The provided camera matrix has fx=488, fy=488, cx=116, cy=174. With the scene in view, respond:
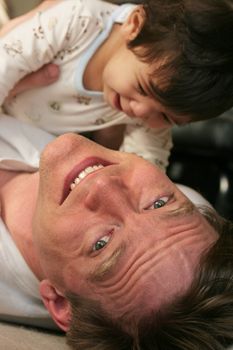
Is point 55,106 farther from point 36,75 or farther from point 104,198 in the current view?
point 104,198

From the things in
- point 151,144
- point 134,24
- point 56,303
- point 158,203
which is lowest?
point 151,144

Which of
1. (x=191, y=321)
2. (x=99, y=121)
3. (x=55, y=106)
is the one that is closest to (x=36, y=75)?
(x=55, y=106)

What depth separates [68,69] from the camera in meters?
1.30

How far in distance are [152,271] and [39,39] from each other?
678 millimetres

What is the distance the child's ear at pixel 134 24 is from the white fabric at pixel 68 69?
8 cm

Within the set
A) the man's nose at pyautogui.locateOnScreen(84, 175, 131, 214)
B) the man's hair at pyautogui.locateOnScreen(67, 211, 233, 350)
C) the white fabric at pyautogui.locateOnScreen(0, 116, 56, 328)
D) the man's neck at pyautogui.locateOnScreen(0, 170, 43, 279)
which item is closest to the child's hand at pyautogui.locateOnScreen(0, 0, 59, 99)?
the man's neck at pyautogui.locateOnScreen(0, 170, 43, 279)

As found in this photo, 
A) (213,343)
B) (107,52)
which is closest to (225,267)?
(213,343)

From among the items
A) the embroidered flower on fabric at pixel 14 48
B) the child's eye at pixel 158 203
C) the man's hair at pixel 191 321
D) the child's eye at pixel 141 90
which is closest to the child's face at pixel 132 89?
the child's eye at pixel 141 90

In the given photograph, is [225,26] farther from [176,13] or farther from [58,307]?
[58,307]

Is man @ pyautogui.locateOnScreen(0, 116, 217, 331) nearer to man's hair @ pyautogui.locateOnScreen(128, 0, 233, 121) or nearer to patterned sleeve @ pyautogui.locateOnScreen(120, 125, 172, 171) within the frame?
man's hair @ pyautogui.locateOnScreen(128, 0, 233, 121)

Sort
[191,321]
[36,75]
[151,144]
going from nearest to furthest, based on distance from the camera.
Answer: [191,321] < [36,75] < [151,144]

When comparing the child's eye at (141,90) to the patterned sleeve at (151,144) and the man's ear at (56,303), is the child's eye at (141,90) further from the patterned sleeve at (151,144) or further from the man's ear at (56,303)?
the man's ear at (56,303)

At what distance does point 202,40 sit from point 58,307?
2.00ft

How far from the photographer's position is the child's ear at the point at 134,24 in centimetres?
112
